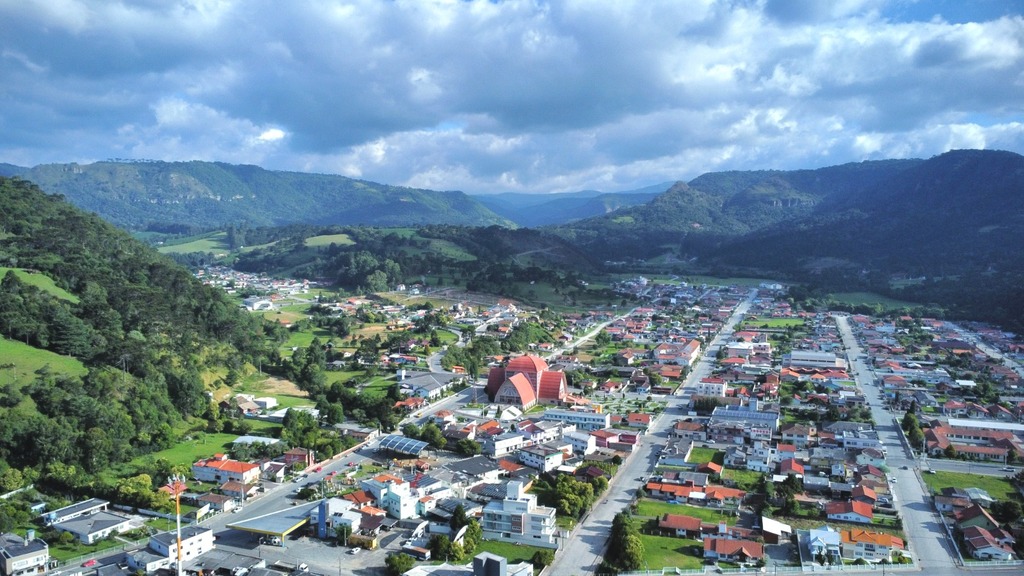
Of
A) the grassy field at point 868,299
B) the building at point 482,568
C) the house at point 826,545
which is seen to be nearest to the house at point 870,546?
the house at point 826,545

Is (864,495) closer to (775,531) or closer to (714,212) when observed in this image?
(775,531)

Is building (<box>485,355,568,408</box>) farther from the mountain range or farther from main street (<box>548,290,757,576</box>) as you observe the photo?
the mountain range

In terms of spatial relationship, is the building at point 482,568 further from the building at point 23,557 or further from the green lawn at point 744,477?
the green lawn at point 744,477

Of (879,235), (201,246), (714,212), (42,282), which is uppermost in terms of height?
(714,212)

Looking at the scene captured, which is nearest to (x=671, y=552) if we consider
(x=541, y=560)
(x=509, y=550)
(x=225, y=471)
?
(x=541, y=560)

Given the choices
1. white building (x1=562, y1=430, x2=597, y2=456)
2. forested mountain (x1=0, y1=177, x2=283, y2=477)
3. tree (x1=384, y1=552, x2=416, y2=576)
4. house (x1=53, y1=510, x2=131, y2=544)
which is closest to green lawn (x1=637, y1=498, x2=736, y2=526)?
white building (x1=562, y1=430, x2=597, y2=456)

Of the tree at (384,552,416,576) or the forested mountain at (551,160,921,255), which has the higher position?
the forested mountain at (551,160,921,255)
